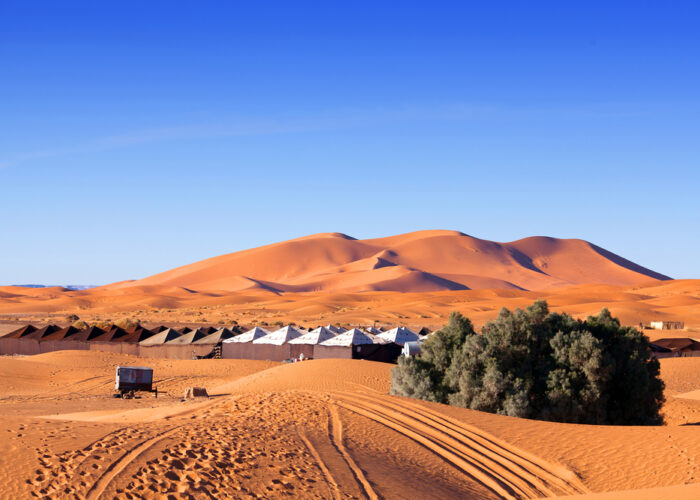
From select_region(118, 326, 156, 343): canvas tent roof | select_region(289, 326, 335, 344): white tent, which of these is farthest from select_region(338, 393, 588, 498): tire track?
select_region(118, 326, 156, 343): canvas tent roof

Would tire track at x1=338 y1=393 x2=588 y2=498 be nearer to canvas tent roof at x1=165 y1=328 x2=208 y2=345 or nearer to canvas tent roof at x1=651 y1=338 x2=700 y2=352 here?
canvas tent roof at x1=165 y1=328 x2=208 y2=345

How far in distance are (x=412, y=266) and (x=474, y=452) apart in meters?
157

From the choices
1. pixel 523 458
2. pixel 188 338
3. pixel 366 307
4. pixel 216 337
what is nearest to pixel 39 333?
pixel 188 338

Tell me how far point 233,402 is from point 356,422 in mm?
3620

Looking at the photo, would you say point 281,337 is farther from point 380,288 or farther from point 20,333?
point 380,288

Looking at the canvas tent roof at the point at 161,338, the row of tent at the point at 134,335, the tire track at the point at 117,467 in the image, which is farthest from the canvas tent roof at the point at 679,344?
the tire track at the point at 117,467

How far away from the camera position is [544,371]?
19.5 metres

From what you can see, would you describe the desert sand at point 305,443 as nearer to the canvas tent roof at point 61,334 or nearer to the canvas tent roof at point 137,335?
the canvas tent roof at point 137,335

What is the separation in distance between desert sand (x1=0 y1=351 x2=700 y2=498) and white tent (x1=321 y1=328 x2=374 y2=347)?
15.5 m

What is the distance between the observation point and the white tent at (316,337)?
3600cm

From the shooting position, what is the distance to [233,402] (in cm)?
1688

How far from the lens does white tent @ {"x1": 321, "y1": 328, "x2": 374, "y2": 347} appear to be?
34.2m

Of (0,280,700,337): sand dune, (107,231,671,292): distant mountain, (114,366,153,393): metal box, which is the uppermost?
(107,231,671,292): distant mountain

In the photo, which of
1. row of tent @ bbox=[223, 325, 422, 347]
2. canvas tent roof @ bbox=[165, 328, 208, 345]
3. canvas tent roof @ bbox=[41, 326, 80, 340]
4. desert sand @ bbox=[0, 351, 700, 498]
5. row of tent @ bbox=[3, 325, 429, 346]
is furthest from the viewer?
canvas tent roof @ bbox=[41, 326, 80, 340]
